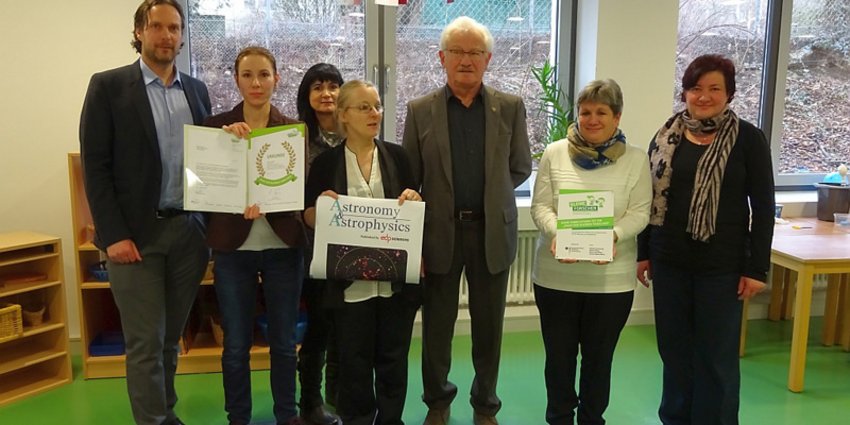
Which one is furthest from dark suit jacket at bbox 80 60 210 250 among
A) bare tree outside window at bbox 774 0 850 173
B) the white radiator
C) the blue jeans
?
bare tree outside window at bbox 774 0 850 173

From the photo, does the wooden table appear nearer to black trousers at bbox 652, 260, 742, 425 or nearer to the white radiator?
black trousers at bbox 652, 260, 742, 425

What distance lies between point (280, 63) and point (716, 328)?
2.63 metres

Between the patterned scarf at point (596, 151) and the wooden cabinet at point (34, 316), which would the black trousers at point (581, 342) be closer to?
the patterned scarf at point (596, 151)

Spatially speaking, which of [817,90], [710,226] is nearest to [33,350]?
[710,226]

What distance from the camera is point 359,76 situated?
12.1 ft

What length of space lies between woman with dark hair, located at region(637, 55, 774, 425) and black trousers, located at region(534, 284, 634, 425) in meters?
0.23

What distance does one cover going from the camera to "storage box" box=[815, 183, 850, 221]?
A: 3.88 metres

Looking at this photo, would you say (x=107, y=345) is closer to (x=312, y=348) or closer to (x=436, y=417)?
(x=312, y=348)

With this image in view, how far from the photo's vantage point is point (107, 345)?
3.09 metres

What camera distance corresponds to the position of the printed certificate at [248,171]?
210 cm

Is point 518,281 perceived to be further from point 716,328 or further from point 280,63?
point 280,63

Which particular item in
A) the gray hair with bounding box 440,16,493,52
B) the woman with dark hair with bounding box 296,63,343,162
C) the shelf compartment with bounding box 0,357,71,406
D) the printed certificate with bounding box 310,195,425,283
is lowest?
the shelf compartment with bounding box 0,357,71,406

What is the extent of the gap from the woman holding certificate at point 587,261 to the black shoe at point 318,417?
0.92m

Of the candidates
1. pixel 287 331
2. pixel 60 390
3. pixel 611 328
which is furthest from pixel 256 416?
pixel 611 328
